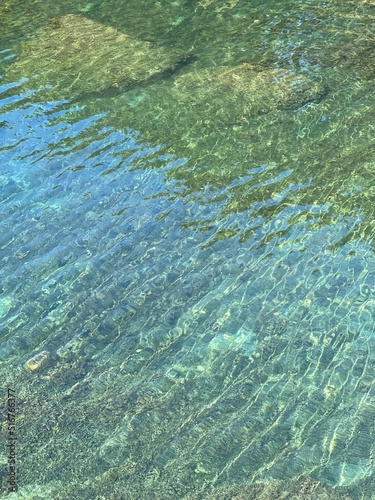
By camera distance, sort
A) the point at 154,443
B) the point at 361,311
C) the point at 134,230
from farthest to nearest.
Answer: the point at 134,230 → the point at 361,311 → the point at 154,443

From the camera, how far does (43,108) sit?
1130 cm

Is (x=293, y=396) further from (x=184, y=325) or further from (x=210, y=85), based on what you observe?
(x=210, y=85)

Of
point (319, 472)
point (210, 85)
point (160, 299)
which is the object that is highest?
point (210, 85)

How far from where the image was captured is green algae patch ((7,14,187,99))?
39.2 ft

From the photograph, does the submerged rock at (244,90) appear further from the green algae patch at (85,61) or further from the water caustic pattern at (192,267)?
the green algae patch at (85,61)

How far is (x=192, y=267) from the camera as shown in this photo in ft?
24.7

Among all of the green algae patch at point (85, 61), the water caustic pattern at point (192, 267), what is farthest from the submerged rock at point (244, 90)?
the green algae patch at point (85, 61)

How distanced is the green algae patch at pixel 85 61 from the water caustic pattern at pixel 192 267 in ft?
0.22

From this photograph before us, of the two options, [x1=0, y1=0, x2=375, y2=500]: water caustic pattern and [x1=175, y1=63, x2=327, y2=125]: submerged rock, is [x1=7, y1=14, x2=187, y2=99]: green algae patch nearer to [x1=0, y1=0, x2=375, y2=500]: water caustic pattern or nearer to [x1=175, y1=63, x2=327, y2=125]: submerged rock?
[x1=0, y1=0, x2=375, y2=500]: water caustic pattern

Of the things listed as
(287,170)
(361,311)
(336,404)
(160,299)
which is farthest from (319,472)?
(287,170)

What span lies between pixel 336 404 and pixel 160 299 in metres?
2.33

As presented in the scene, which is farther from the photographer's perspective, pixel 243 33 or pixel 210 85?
pixel 243 33

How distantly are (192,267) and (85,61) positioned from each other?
23.0ft

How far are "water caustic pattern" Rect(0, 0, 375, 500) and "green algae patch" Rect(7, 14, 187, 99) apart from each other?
0.07 metres
